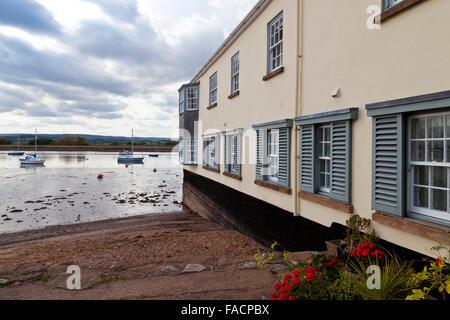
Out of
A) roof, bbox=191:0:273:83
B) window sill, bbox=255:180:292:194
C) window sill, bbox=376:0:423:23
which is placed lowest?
window sill, bbox=255:180:292:194

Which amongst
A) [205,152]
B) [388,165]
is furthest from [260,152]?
[205,152]

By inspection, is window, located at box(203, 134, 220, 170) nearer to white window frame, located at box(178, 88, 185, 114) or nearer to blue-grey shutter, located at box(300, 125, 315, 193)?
white window frame, located at box(178, 88, 185, 114)

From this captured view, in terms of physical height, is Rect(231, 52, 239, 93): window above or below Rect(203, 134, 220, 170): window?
above

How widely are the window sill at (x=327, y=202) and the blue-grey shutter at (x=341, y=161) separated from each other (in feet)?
0.30

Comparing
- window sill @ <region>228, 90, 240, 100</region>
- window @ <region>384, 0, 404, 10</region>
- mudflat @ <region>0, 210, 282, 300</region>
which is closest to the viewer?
window @ <region>384, 0, 404, 10</region>

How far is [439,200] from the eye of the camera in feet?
14.9

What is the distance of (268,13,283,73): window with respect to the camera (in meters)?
9.16

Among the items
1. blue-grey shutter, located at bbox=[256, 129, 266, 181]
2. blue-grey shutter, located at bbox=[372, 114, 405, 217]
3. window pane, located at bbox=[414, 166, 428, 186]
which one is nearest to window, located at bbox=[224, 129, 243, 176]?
blue-grey shutter, located at bbox=[256, 129, 266, 181]

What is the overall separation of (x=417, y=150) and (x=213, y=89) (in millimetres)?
12467

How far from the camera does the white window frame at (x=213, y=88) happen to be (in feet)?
52.7

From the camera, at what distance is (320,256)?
5309 millimetres

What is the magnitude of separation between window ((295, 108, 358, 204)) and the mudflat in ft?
7.36
